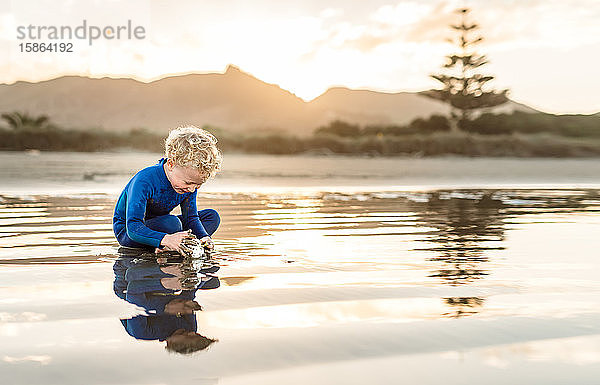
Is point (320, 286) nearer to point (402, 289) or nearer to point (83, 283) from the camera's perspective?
point (402, 289)

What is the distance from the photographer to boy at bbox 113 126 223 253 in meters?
4.37

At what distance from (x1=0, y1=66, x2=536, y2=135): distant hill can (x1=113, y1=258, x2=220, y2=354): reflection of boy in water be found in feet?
127

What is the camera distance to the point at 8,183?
13812mm

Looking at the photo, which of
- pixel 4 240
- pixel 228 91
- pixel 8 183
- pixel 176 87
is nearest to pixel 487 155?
pixel 8 183

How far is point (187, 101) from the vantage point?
64625 millimetres

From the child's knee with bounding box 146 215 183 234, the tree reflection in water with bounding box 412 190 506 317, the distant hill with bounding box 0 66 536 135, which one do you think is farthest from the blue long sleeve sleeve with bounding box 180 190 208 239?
the distant hill with bounding box 0 66 536 135

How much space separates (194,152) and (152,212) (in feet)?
2.57

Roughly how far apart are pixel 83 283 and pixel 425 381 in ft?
6.93

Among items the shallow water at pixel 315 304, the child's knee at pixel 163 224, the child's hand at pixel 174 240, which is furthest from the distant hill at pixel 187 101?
the child's hand at pixel 174 240

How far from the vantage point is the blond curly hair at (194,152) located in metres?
4.34

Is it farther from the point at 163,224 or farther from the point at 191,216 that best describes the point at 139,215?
the point at 191,216

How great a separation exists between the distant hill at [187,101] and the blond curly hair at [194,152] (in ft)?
126

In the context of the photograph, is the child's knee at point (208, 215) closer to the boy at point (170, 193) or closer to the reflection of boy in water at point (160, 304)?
the boy at point (170, 193)

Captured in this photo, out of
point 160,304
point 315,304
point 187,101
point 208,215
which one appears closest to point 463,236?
point 208,215
